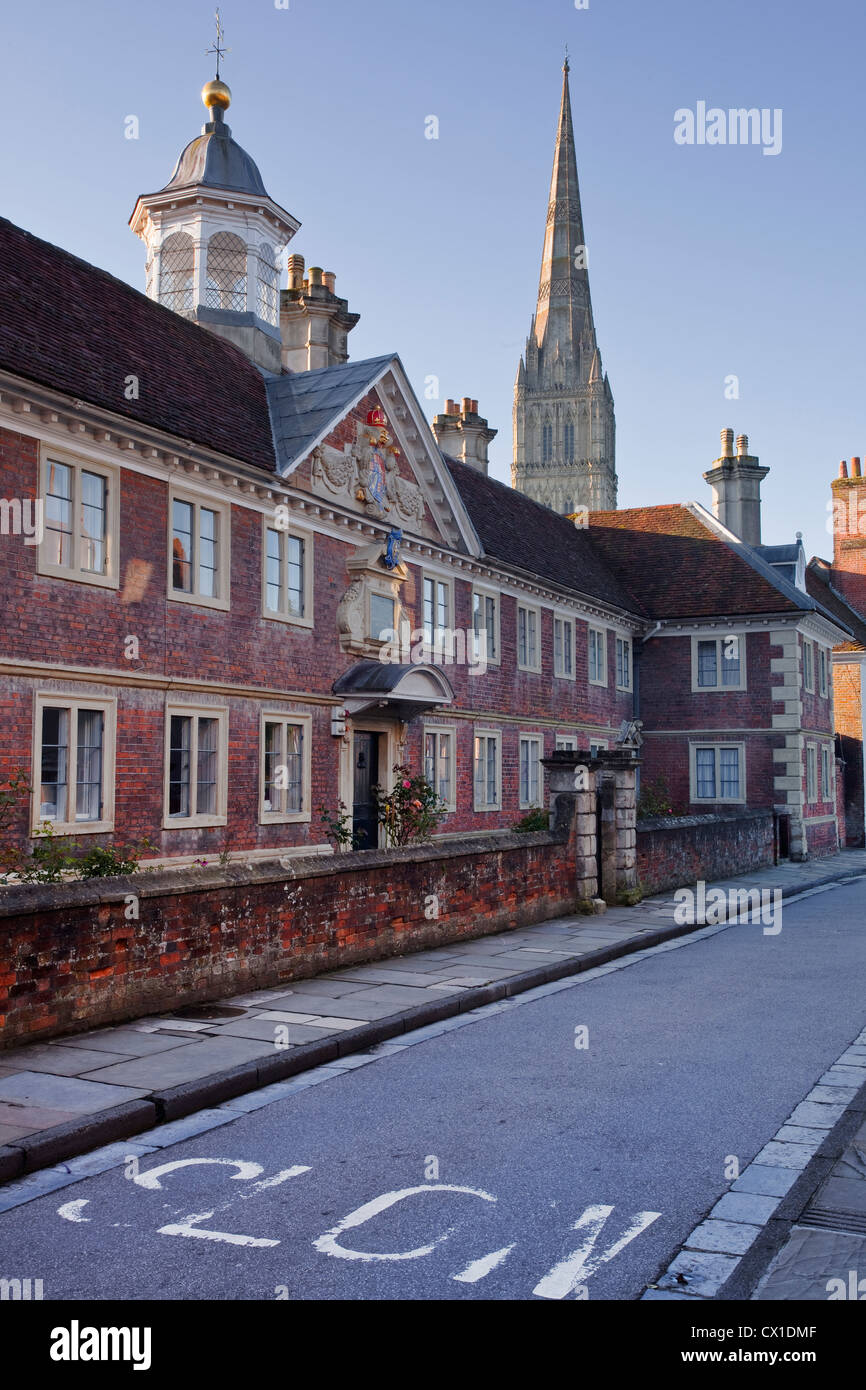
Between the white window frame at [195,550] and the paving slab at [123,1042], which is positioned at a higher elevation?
the white window frame at [195,550]

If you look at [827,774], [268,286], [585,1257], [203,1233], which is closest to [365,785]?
[268,286]

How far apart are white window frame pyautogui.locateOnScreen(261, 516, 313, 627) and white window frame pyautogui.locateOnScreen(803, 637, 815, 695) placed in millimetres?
19152

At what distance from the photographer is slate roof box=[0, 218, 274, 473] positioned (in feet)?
46.4

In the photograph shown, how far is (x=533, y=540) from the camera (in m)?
29.5

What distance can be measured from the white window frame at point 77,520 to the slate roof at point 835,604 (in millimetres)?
30865

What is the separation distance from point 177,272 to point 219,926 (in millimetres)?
17358

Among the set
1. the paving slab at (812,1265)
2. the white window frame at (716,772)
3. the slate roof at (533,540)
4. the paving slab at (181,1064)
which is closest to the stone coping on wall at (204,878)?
the paving slab at (181,1064)

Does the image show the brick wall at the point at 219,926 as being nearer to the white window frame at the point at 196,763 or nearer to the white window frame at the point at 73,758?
the white window frame at the point at 73,758

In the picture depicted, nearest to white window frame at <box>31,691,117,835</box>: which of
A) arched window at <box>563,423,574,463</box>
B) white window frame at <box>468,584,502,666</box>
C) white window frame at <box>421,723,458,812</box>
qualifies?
white window frame at <box>421,723,458,812</box>

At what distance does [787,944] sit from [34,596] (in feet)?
33.9

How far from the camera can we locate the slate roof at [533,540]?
26438 millimetres

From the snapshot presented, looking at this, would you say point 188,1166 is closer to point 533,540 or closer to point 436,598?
point 436,598

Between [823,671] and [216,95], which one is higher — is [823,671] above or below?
below
